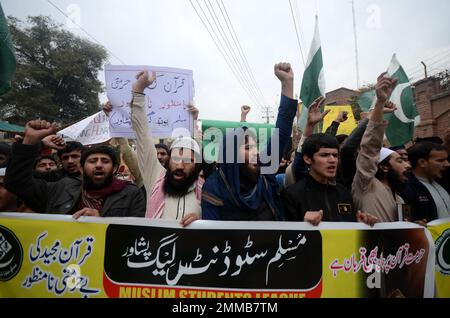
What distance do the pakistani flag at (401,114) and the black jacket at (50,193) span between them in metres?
2.74

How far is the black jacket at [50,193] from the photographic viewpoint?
1957 mm

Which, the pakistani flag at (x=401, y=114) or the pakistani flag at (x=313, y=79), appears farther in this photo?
the pakistani flag at (x=313, y=79)

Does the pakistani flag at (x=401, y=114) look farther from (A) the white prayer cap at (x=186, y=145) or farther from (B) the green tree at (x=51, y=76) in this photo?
(B) the green tree at (x=51, y=76)

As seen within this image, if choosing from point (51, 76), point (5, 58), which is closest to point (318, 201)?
point (5, 58)

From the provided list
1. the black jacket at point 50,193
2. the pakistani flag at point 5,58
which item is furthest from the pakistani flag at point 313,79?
the pakistani flag at point 5,58

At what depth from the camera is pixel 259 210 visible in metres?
1.98

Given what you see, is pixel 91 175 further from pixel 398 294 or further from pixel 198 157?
pixel 398 294

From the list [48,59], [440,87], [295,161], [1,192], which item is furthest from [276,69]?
[48,59]

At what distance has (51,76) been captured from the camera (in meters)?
22.7

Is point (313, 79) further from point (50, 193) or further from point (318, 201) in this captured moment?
point (50, 193)

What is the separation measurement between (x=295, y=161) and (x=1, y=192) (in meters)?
2.23

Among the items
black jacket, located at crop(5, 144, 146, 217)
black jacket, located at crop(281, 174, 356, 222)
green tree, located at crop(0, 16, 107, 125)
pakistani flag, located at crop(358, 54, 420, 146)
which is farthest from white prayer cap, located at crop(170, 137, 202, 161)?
green tree, located at crop(0, 16, 107, 125)

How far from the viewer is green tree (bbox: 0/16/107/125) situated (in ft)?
67.4

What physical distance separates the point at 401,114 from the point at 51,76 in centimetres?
2534
